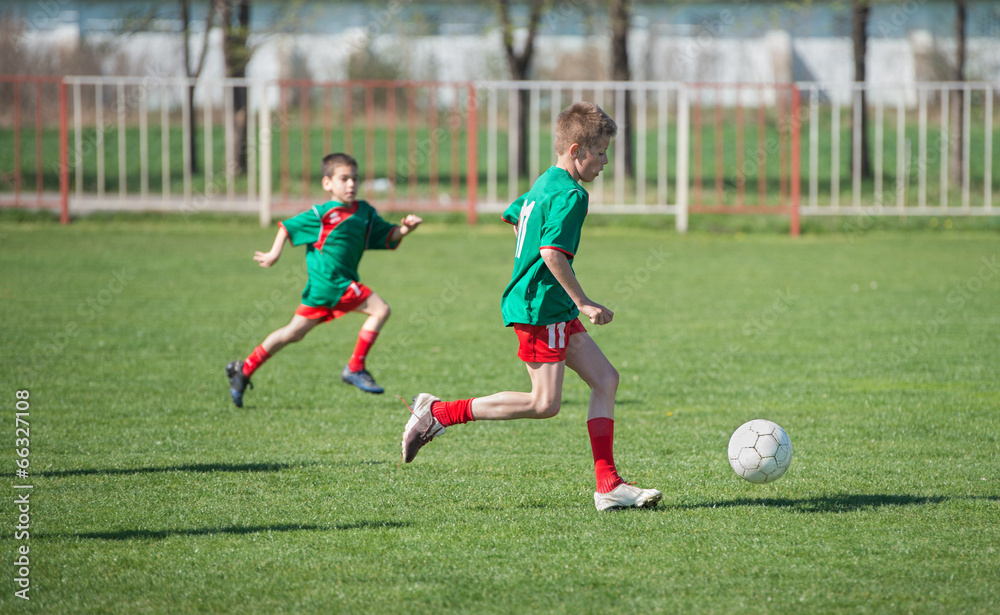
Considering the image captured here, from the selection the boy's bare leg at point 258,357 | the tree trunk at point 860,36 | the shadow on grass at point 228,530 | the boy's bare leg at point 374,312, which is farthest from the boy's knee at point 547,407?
the tree trunk at point 860,36

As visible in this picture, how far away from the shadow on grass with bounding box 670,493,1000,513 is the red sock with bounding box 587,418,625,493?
30cm

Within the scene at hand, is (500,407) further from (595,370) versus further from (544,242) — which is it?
(544,242)

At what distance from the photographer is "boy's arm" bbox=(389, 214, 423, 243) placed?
5.76 m

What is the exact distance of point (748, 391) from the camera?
248 inches

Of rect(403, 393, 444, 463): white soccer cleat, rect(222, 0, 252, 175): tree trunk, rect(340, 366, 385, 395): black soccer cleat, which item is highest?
rect(222, 0, 252, 175): tree trunk

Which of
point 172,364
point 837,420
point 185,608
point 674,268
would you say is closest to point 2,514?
point 185,608

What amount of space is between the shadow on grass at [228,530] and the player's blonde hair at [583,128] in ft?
5.38

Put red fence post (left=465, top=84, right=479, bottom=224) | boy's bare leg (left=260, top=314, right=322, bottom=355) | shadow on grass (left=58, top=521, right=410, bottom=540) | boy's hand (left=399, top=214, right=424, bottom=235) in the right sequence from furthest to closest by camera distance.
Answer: red fence post (left=465, top=84, right=479, bottom=224) → boy's bare leg (left=260, top=314, right=322, bottom=355) → boy's hand (left=399, top=214, right=424, bottom=235) → shadow on grass (left=58, top=521, right=410, bottom=540)

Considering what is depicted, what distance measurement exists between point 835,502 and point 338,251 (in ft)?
11.6

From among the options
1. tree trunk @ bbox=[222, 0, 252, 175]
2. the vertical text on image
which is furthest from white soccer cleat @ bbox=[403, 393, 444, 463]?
tree trunk @ bbox=[222, 0, 252, 175]

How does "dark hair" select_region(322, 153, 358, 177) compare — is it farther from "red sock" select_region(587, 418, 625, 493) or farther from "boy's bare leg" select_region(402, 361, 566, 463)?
"red sock" select_region(587, 418, 625, 493)

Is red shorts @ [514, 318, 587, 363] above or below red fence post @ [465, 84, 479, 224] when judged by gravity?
below

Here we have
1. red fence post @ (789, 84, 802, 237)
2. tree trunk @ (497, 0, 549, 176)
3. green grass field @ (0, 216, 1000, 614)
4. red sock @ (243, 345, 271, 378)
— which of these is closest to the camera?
green grass field @ (0, 216, 1000, 614)

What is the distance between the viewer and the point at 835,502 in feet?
13.5
